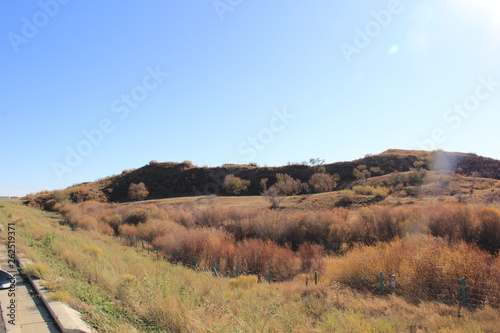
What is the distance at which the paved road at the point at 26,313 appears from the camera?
18.0ft

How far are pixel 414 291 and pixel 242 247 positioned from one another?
35.7 ft

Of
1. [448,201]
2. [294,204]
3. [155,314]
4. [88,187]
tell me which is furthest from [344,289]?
[88,187]

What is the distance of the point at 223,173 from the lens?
80.7m

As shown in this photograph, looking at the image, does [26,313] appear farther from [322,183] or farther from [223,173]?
[223,173]

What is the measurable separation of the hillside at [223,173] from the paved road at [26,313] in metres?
53.4

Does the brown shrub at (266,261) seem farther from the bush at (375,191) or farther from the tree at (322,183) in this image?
the tree at (322,183)

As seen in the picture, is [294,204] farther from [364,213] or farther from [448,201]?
[448,201]

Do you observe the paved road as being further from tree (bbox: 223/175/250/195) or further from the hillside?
tree (bbox: 223/175/250/195)

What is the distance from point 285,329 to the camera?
6.82 m

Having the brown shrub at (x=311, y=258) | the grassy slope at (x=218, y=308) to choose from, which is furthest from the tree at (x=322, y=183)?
the grassy slope at (x=218, y=308)

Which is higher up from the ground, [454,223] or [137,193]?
[137,193]

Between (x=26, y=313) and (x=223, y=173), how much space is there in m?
74.6

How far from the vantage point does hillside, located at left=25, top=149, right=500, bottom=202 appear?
5866 cm

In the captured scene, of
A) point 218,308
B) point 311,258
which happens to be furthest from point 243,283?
point 311,258
